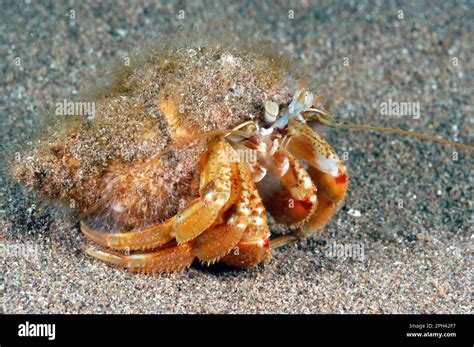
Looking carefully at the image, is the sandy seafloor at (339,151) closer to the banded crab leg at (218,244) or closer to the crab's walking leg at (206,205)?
the banded crab leg at (218,244)

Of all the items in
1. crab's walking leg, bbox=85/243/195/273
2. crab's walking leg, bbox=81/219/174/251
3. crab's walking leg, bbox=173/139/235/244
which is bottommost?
crab's walking leg, bbox=85/243/195/273

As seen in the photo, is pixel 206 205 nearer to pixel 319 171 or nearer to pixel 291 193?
pixel 291 193

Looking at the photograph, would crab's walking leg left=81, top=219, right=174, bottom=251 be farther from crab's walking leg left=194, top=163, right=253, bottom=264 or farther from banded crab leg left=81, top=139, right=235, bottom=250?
crab's walking leg left=194, top=163, right=253, bottom=264

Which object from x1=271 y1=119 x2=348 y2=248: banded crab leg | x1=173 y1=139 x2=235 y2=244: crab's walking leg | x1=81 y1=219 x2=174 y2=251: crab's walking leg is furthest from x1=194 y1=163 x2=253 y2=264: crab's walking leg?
x1=271 y1=119 x2=348 y2=248: banded crab leg

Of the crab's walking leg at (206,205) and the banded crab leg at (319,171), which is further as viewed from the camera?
the banded crab leg at (319,171)

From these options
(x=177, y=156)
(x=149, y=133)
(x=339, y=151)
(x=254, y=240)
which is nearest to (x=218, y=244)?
(x=254, y=240)

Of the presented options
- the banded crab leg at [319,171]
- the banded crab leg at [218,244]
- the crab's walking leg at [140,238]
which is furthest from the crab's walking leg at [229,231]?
the banded crab leg at [319,171]
